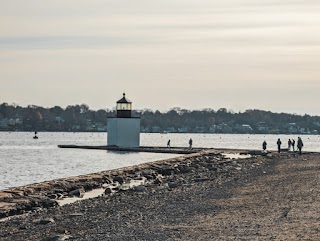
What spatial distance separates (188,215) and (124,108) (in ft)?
157

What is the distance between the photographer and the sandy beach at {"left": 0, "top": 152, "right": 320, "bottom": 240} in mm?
13922

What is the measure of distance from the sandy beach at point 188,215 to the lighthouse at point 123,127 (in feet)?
122

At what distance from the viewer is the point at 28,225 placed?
16.6 metres

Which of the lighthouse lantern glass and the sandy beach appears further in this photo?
the lighthouse lantern glass

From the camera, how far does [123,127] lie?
64125mm

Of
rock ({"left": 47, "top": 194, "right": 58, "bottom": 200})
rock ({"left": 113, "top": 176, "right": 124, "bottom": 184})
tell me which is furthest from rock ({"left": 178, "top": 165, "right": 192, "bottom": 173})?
rock ({"left": 47, "top": 194, "right": 58, "bottom": 200})

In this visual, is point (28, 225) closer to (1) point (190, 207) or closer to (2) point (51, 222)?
(2) point (51, 222)

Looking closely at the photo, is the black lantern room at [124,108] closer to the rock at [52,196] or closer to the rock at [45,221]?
the rock at [52,196]

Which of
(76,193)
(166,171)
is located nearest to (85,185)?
(76,193)

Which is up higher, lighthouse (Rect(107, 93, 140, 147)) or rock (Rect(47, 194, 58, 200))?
lighthouse (Rect(107, 93, 140, 147))

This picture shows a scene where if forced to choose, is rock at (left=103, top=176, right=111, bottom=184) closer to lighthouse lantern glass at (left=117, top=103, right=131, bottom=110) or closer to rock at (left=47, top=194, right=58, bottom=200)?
rock at (left=47, top=194, right=58, bottom=200)

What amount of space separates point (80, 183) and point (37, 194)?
5134mm

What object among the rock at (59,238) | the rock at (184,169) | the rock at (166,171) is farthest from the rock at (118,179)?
the rock at (59,238)

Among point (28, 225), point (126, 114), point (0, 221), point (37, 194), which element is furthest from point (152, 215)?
point (126, 114)
